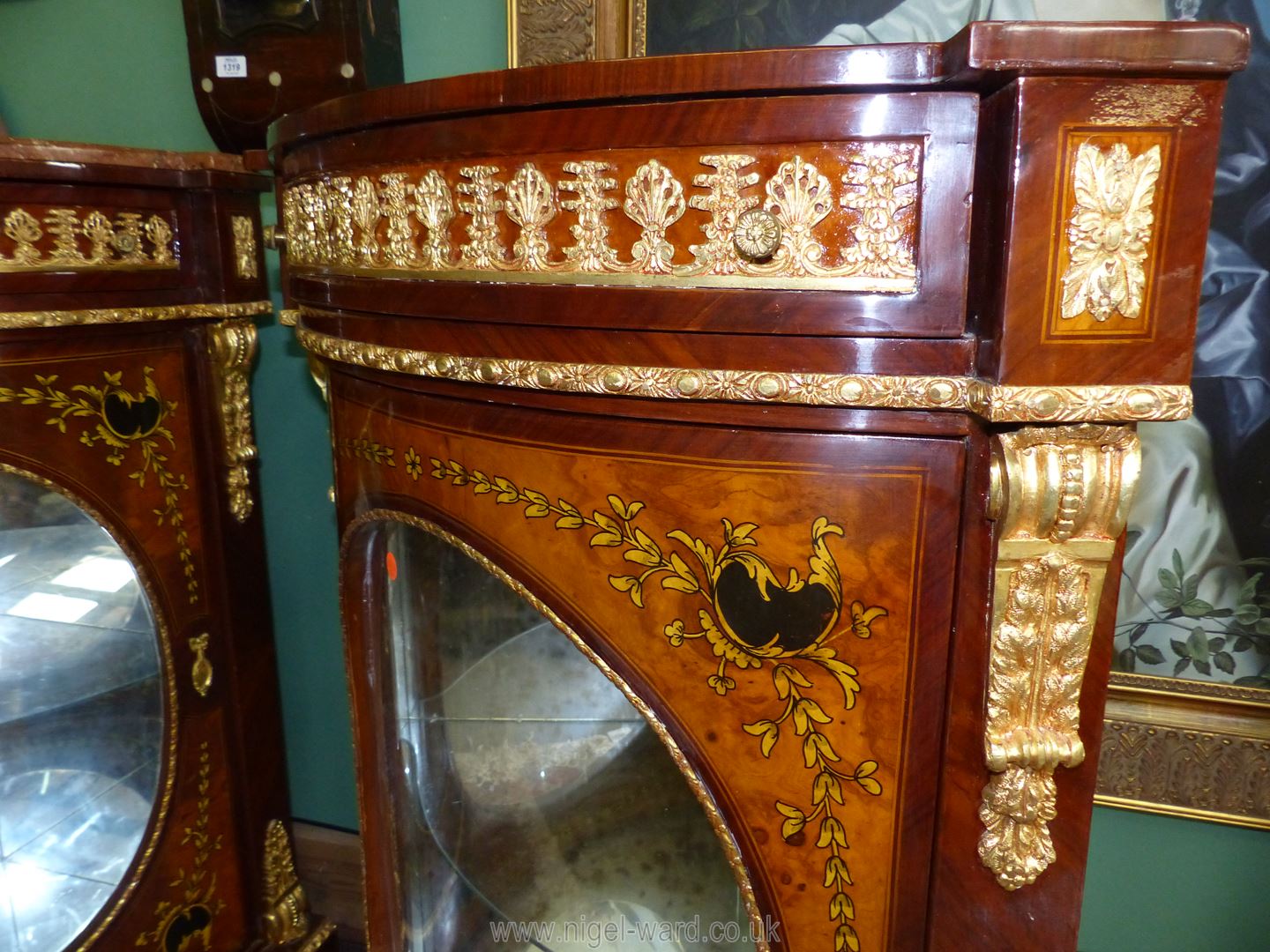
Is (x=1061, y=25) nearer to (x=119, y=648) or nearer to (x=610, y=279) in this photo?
(x=610, y=279)

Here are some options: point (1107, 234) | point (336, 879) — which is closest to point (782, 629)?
point (1107, 234)

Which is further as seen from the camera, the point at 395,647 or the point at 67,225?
the point at 67,225

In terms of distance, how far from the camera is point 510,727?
0.86 meters

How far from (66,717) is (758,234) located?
999 millimetres

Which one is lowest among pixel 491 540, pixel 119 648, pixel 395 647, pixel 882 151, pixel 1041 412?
pixel 119 648

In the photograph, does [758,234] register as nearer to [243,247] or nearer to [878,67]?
[878,67]

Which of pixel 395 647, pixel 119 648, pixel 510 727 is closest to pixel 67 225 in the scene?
pixel 119 648

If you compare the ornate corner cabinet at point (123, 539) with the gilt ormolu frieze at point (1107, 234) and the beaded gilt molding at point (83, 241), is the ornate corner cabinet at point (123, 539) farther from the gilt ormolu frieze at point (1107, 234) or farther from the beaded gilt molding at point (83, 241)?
the gilt ormolu frieze at point (1107, 234)

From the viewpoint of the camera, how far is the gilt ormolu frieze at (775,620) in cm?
47

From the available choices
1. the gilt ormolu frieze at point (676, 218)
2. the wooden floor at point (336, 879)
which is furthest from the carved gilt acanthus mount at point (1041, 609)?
the wooden floor at point (336, 879)

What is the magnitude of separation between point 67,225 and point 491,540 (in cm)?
69

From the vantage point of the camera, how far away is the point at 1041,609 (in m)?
0.44

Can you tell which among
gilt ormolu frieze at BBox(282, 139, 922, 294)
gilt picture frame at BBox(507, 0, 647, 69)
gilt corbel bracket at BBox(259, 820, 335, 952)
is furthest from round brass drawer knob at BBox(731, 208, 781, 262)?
gilt corbel bracket at BBox(259, 820, 335, 952)

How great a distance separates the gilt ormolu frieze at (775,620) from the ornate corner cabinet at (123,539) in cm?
69
